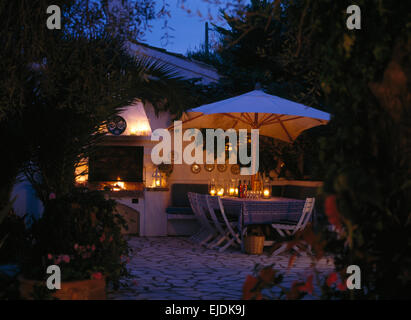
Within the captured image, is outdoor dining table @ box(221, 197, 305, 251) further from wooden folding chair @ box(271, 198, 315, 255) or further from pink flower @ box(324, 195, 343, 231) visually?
pink flower @ box(324, 195, 343, 231)

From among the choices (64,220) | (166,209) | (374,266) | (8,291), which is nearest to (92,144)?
(64,220)

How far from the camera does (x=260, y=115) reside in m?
8.69

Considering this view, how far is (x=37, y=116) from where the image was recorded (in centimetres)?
499

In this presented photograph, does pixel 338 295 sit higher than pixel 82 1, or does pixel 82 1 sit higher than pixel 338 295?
pixel 82 1

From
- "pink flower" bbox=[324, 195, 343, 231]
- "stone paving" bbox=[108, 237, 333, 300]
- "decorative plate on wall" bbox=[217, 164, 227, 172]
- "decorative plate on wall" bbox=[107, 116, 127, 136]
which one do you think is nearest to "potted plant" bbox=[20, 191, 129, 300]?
"stone paving" bbox=[108, 237, 333, 300]

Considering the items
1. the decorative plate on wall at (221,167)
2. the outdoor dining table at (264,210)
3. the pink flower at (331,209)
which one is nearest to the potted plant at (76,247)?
the pink flower at (331,209)

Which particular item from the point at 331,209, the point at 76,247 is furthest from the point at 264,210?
the point at 331,209

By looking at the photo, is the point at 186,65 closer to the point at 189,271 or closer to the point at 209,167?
the point at 209,167

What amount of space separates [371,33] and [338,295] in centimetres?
156

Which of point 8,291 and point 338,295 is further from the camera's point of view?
point 8,291

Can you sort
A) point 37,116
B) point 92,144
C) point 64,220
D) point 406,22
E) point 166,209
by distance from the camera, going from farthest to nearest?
point 166,209
point 92,144
point 37,116
point 64,220
point 406,22

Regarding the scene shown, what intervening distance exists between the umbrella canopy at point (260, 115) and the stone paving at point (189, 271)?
7.53 ft

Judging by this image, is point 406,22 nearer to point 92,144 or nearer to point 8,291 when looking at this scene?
point 8,291

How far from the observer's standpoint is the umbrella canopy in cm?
730
